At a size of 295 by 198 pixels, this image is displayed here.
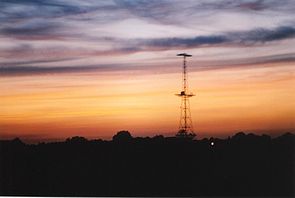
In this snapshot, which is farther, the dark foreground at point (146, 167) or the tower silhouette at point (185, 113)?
the tower silhouette at point (185, 113)

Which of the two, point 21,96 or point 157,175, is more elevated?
point 21,96

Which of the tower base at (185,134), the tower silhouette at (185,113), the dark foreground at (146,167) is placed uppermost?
the tower silhouette at (185,113)

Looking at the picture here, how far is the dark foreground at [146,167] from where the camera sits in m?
5.36

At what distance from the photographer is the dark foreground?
536 cm

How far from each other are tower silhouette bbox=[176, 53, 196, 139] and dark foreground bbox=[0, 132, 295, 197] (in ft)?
0.27

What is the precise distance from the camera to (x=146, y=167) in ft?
18.6

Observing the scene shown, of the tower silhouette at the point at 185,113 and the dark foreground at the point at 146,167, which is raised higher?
the tower silhouette at the point at 185,113

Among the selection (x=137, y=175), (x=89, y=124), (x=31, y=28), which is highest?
(x=31, y=28)

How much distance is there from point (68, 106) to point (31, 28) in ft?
2.61

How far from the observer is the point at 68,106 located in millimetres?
5828

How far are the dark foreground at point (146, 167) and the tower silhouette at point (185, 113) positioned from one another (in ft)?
0.27

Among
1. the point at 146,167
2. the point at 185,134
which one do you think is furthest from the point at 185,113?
the point at 146,167

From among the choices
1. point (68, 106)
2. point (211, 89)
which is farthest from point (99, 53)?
point (211, 89)

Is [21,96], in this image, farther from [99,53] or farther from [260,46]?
[260,46]
